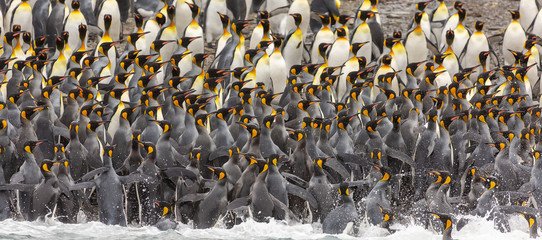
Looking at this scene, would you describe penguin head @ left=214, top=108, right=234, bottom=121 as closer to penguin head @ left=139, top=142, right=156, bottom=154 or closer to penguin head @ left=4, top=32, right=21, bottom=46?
penguin head @ left=139, top=142, right=156, bottom=154

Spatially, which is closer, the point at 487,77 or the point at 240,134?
the point at 240,134

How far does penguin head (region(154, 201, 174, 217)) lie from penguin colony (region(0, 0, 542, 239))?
1 cm

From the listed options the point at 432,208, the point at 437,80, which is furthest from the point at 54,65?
the point at 432,208

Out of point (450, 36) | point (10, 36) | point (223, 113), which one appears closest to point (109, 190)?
point (223, 113)

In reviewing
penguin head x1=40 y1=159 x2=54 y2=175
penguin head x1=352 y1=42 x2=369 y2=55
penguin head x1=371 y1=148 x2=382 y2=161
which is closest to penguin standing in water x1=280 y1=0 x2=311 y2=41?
penguin head x1=352 y1=42 x2=369 y2=55

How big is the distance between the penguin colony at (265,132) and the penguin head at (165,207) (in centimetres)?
1

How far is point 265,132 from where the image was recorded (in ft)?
30.6

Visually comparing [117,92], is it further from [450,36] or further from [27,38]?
[450,36]

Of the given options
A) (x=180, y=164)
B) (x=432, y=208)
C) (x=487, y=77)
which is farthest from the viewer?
(x=487, y=77)

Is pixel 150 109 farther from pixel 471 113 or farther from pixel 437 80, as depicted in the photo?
pixel 437 80

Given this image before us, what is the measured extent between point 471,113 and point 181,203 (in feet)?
9.59

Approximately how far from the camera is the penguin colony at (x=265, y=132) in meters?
8.65

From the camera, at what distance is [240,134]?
956cm

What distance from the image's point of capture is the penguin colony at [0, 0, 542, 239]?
8.65 m
